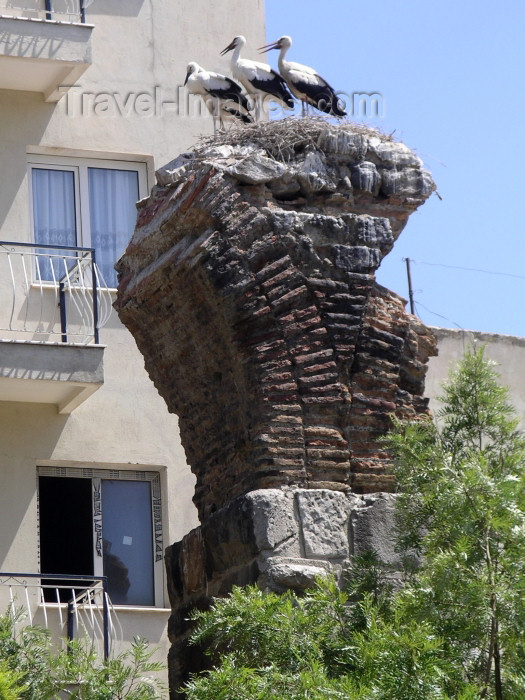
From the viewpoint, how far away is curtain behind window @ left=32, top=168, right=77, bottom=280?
12859 mm

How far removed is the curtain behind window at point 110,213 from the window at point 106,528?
5.77 feet

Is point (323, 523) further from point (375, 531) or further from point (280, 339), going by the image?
point (280, 339)

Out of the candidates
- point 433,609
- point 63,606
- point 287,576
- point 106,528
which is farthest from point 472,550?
point 106,528

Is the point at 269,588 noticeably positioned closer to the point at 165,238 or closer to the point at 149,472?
the point at 165,238

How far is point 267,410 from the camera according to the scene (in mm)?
6801

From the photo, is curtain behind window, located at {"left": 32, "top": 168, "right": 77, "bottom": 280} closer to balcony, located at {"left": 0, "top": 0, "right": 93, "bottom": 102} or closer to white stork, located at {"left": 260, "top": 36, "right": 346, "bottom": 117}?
balcony, located at {"left": 0, "top": 0, "right": 93, "bottom": 102}

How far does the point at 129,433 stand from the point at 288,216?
5665 mm

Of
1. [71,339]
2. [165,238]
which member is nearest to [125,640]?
[71,339]

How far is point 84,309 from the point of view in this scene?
12.5 m

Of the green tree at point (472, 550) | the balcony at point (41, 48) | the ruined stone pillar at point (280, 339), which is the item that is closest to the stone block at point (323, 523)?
the ruined stone pillar at point (280, 339)

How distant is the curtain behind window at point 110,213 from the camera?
12.9m

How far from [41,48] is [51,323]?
241 cm

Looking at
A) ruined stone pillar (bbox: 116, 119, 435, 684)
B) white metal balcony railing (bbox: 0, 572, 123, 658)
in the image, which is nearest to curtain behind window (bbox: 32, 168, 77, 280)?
white metal balcony railing (bbox: 0, 572, 123, 658)

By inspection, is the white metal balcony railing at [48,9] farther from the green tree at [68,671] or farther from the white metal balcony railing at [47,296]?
the green tree at [68,671]
